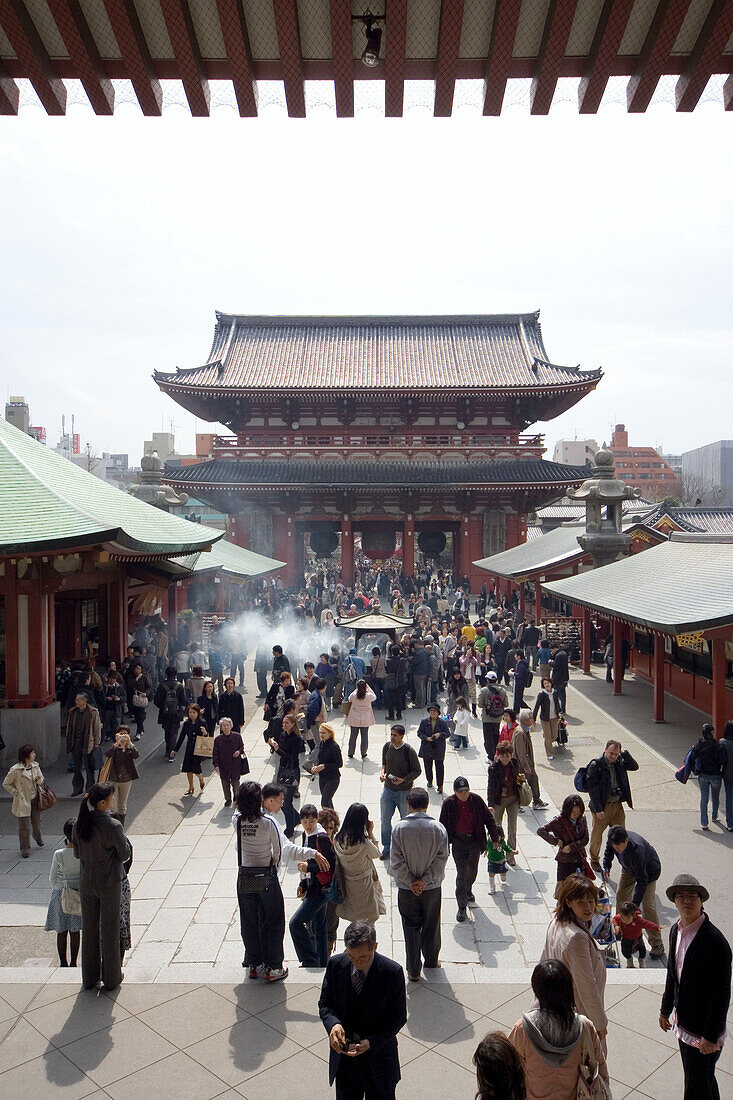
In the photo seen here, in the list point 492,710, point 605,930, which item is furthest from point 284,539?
point 605,930

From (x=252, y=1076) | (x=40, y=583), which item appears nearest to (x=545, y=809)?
(x=252, y=1076)

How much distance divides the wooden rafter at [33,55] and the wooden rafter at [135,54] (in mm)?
410

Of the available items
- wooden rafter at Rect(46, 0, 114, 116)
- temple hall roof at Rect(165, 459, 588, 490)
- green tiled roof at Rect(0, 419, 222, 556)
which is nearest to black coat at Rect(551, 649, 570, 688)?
green tiled roof at Rect(0, 419, 222, 556)

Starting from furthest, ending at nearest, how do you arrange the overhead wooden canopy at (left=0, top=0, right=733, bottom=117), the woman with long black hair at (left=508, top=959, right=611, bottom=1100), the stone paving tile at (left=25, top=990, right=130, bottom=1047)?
1. the stone paving tile at (left=25, top=990, right=130, bottom=1047)
2. the overhead wooden canopy at (left=0, top=0, right=733, bottom=117)
3. the woman with long black hair at (left=508, top=959, right=611, bottom=1100)

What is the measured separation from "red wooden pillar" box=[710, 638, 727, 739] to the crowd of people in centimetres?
235

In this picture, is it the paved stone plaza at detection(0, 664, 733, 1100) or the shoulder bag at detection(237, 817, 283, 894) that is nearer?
the paved stone plaza at detection(0, 664, 733, 1100)

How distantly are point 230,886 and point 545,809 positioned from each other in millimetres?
4371

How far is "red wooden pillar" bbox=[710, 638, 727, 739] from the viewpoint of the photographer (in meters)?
11.4

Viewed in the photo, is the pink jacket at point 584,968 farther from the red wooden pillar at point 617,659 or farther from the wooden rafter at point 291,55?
the red wooden pillar at point 617,659

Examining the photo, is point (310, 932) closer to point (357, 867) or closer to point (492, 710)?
point (357, 867)

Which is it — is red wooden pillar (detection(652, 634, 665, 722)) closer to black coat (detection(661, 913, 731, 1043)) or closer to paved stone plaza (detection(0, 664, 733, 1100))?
paved stone plaza (detection(0, 664, 733, 1100))

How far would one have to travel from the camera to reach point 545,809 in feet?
32.6

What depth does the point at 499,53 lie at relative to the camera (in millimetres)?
3930

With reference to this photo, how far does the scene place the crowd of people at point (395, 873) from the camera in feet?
12.4
